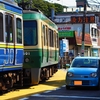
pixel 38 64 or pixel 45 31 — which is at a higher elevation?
pixel 45 31

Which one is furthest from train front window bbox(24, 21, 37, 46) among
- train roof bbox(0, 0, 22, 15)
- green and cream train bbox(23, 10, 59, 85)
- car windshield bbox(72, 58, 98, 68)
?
car windshield bbox(72, 58, 98, 68)

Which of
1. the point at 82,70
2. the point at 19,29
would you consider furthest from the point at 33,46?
the point at 82,70

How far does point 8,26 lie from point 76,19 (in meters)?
35.5

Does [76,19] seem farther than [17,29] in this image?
Yes

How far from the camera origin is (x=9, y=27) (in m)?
12.7

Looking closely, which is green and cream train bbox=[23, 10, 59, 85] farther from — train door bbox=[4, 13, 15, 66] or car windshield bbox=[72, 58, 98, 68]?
train door bbox=[4, 13, 15, 66]

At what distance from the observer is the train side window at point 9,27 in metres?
Answer: 12.4

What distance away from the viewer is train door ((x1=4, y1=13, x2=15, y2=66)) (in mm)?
12311

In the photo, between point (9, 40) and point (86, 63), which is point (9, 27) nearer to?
point (9, 40)

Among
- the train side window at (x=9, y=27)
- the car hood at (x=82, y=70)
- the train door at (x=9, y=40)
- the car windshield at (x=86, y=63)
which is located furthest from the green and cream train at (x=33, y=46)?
the train side window at (x=9, y=27)

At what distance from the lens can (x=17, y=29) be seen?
13.6 meters

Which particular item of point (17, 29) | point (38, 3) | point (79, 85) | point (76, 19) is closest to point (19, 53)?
point (17, 29)

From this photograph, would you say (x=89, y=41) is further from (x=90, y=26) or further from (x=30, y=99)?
(x=30, y=99)

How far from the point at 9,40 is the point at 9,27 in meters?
0.52
